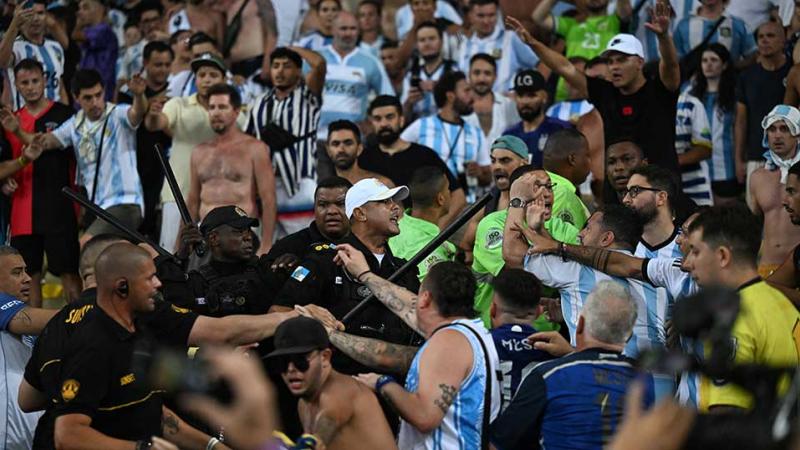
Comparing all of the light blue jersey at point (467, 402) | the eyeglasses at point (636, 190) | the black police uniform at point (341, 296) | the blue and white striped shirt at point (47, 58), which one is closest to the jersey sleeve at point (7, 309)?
the black police uniform at point (341, 296)

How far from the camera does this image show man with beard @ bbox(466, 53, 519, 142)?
607 inches

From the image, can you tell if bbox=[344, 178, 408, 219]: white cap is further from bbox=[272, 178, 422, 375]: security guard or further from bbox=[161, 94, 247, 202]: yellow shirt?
bbox=[161, 94, 247, 202]: yellow shirt

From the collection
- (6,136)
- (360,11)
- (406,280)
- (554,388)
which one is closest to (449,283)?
(554,388)

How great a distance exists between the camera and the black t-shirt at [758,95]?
46.8ft

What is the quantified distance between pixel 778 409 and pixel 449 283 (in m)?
3.27

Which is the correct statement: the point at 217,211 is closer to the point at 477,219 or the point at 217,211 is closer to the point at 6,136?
the point at 477,219

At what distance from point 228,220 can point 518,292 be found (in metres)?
2.79

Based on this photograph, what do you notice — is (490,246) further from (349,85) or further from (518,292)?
(349,85)

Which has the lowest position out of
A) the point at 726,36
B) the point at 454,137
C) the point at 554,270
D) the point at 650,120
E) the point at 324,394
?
the point at 454,137

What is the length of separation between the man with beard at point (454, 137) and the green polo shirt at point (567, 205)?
344 cm

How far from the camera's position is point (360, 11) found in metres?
17.9

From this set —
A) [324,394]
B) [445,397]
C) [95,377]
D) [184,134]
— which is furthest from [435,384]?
[184,134]

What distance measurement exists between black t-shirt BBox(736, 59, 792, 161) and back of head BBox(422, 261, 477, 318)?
706 cm

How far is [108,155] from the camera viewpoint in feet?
47.0
